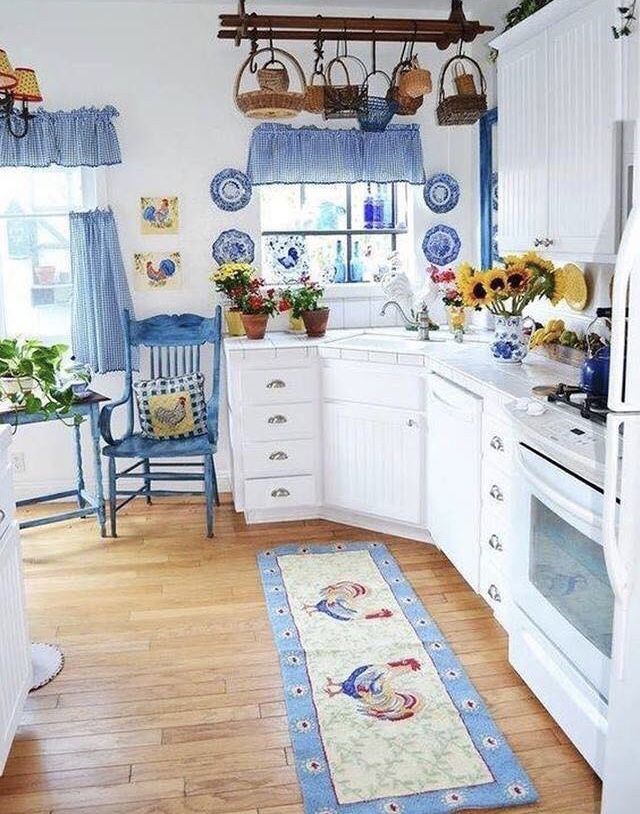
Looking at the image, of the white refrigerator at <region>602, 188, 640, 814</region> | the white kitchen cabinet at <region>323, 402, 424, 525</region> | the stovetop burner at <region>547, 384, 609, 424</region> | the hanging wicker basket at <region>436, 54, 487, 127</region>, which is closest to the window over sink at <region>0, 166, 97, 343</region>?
the white kitchen cabinet at <region>323, 402, 424, 525</region>

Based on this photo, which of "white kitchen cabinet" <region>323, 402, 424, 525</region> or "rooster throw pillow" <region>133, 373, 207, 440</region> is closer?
"white kitchen cabinet" <region>323, 402, 424, 525</region>

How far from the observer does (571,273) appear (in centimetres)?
357

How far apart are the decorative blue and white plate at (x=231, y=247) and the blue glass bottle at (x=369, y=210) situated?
68cm

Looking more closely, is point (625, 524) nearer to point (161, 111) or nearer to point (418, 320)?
point (418, 320)

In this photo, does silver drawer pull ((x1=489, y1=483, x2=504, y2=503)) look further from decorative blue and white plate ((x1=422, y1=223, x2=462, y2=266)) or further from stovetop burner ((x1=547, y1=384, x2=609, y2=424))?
decorative blue and white plate ((x1=422, y1=223, x2=462, y2=266))

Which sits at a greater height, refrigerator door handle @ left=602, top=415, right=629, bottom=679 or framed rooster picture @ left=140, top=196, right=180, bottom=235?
framed rooster picture @ left=140, top=196, right=180, bottom=235

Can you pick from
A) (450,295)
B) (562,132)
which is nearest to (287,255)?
(450,295)

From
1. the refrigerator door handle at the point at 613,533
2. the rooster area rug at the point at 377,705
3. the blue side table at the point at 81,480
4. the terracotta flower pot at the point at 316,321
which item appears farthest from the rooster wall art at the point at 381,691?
the terracotta flower pot at the point at 316,321

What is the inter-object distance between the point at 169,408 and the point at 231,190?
4.05ft

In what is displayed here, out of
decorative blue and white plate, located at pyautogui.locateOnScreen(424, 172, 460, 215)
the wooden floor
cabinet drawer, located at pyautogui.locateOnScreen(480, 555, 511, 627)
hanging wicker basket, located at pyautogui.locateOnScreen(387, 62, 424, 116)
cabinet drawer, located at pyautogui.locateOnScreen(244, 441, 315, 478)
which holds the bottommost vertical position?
the wooden floor

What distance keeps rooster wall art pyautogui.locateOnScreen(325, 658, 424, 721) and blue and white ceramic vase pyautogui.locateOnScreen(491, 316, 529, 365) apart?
4.18ft

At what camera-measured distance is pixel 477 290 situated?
3.32 m

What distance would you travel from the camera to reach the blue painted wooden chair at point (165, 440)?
4.04 metres

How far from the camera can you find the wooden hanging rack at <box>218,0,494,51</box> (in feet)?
11.9
